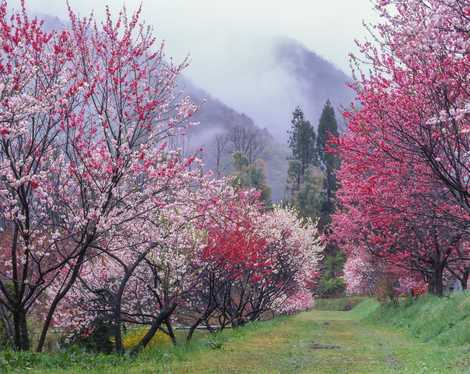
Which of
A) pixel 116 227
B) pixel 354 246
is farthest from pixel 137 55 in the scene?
pixel 354 246

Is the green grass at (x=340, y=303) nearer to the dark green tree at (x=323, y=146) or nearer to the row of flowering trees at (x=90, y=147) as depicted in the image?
A: the dark green tree at (x=323, y=146)

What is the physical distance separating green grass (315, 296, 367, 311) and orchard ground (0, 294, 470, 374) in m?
38.4

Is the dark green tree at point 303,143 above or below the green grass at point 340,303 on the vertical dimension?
above

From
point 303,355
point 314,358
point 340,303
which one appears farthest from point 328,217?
point 314,358

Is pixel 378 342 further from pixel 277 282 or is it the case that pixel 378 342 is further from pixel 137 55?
pixel 277 282

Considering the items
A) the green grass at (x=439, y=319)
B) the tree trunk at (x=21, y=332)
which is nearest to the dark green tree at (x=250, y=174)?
the green grass at (x=439, y=319)

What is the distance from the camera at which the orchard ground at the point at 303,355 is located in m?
11.6

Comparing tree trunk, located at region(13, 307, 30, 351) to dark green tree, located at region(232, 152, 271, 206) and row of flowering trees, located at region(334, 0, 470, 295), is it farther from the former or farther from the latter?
dark green tree, located at region(232, 152, 271, 206)

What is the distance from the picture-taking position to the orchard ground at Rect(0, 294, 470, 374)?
38.2ft

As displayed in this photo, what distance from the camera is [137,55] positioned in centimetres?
1330

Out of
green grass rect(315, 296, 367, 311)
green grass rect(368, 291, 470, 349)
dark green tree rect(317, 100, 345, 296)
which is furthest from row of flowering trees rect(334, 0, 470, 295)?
green grass rect(315, 296, 367, 311)

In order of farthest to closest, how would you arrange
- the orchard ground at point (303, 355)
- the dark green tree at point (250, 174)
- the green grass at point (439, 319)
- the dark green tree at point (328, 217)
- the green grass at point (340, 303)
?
the dark green tree at point (250, 174) → the dark green tree at point (328, 217) → the green grass at point (340, 303) → the green grass at point (439, 319) → the orchard ground at point (303, 355)

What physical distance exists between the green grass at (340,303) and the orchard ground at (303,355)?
38.4 meters

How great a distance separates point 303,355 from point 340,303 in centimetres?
4853
